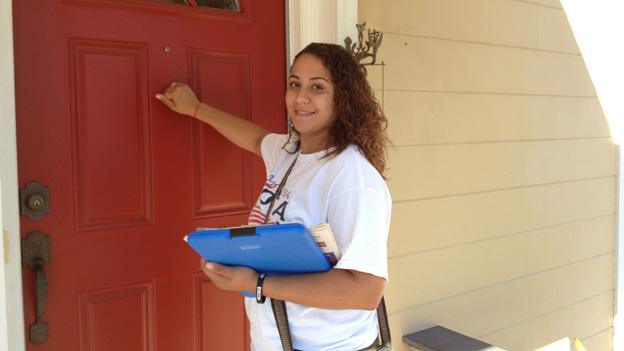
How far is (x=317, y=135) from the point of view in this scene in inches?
68.2

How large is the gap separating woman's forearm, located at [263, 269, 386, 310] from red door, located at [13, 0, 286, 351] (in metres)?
0.76

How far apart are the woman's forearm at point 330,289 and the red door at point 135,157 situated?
2.49ft

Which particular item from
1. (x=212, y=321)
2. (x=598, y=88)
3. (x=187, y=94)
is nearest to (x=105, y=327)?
(x=212, y=321)

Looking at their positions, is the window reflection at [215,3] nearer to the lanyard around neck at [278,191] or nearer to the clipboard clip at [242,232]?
the lanyard around neck at [278,191]

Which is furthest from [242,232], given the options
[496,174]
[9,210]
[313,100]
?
[496,174]

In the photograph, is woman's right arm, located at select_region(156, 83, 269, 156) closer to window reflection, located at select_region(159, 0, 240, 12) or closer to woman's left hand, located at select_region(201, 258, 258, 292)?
window reflection, located at select_region(159, 0, 240, 12)

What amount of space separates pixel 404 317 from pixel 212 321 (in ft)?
3.63

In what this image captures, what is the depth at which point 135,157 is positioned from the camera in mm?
2021

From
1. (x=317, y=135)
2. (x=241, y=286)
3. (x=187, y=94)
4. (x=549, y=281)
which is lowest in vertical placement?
(x=549, y=281)

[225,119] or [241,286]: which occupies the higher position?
[225,119]

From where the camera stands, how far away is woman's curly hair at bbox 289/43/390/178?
1632 mm

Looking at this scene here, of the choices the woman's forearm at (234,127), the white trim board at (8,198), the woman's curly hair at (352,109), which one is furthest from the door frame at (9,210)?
the woman's curly hair at (352,109)

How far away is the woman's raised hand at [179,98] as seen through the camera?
2.02 metres

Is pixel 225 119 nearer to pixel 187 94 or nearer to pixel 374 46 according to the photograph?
pixel 187 94
